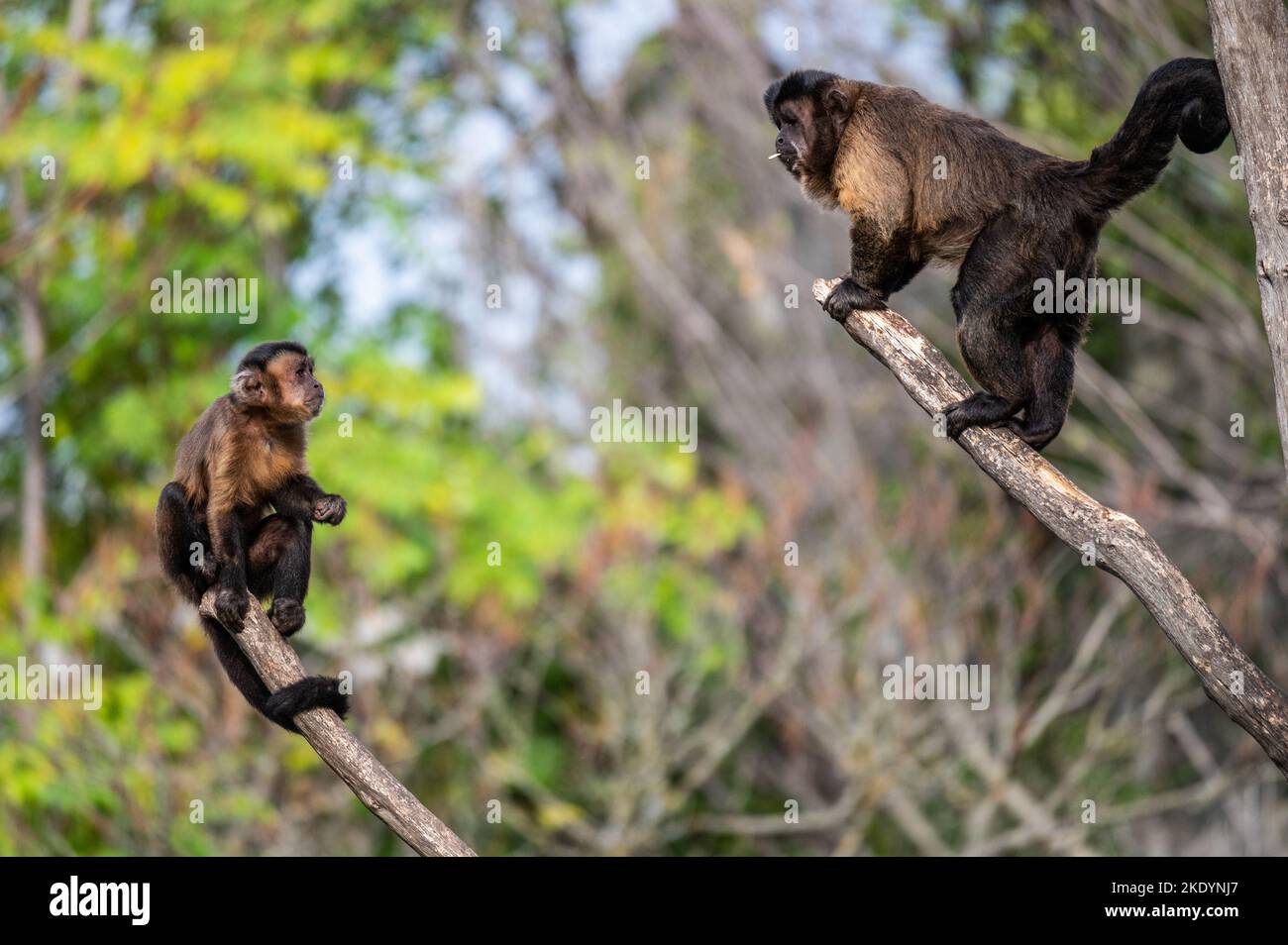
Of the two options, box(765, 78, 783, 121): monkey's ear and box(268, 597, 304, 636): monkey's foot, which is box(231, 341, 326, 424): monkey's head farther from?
box(765, 78, 783, 121): monkey's ear

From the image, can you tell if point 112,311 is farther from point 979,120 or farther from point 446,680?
point 979,120

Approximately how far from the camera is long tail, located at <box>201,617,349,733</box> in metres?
5.95

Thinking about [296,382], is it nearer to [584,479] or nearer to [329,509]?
[329,509]

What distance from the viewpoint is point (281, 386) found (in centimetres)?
669

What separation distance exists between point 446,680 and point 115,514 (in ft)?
14.2

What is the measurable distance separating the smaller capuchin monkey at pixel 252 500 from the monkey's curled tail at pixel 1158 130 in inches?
150

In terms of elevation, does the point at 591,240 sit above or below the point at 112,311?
above

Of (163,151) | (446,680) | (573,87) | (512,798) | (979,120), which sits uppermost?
(573,87)

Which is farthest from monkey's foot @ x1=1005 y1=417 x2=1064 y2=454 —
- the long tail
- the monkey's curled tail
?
the long tail

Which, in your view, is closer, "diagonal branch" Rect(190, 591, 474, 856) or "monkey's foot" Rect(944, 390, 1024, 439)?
"diagonal branch" Rect(190, 591, 474, 856)

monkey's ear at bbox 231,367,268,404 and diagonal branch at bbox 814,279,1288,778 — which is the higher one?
monkey's ear at bbox 231,367,268,404

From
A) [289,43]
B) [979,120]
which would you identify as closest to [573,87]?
[289,43]
